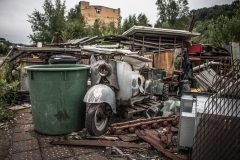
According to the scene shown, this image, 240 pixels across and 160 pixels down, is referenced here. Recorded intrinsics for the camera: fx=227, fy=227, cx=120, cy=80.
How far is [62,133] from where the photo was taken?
4320mm

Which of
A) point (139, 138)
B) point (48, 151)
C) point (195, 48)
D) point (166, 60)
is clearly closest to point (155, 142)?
point (139, 138)

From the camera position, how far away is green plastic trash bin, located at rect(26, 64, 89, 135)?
411 cm

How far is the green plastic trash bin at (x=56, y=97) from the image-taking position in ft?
13.5

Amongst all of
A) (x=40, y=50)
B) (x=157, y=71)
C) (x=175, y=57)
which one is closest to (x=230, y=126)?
(x=157, y=71)

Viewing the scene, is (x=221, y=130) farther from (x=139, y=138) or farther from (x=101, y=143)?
(x=101, y=143)

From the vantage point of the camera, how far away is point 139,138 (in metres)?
4.22

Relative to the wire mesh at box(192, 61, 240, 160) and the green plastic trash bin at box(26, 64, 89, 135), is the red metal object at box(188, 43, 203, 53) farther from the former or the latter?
the wire mesh at box(192, 61, 240, 160)

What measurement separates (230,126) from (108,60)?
3.07 metres

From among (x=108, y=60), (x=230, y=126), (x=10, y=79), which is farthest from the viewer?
(x=10, y=79)

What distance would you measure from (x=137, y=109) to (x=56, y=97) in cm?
228

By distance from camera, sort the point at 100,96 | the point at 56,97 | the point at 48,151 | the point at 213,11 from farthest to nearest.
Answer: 1. the point at 213,11
2. the point at 100,96
3. the point at 56,97
4. the point at 48,151

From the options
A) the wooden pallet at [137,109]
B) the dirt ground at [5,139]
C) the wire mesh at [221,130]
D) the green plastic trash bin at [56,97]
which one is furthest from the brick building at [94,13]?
the wire mesh at [221,130]

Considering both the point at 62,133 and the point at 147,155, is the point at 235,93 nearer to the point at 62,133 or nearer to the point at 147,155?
the point at 147,155

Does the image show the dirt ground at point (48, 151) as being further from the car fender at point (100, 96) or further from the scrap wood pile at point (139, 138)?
the car fender at point (100, 96)
